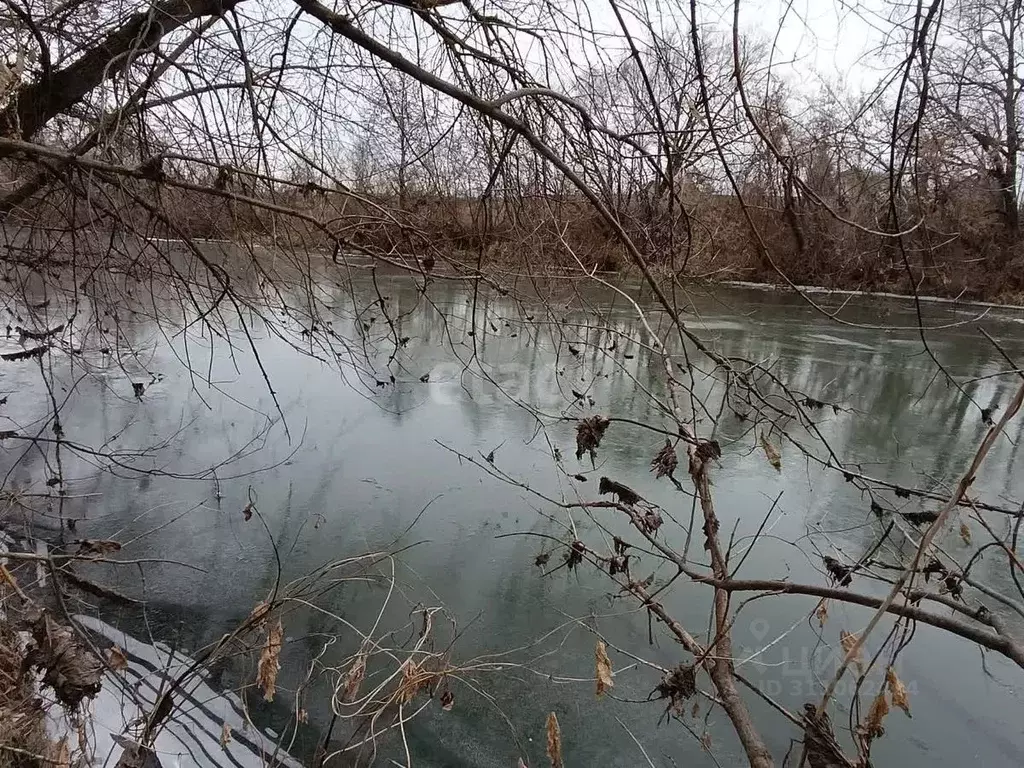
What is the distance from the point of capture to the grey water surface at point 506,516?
2.74 metres

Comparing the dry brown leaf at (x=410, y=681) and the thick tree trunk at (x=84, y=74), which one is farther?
the thick tree trunk at (x=84, y=74)

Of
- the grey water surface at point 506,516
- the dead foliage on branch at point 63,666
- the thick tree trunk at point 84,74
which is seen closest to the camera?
the dead foliage on branch at point 63,666

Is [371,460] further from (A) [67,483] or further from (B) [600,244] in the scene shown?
(B) [600,244]

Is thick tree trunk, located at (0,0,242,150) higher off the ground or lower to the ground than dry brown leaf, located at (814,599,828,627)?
higher

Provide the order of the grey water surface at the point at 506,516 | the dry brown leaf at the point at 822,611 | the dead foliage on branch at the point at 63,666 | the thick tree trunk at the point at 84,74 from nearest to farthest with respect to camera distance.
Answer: the dead foliage on branch at the point at 63,666, the dry brown leaf at the point at 822,611, the thick tree trunk at the point at 84,74, the grey water surface at the point at 506,516

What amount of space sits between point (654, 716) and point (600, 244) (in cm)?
214

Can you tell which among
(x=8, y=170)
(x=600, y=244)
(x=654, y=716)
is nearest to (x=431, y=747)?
(x=654, y=716)

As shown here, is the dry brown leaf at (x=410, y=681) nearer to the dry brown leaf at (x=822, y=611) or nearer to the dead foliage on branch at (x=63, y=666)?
the dead foliage on branch at (x=63, y=666)

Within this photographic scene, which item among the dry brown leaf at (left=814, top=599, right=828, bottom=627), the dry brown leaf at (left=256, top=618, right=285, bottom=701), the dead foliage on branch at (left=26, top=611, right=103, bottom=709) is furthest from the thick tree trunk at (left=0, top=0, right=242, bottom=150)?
the dry brown leaf at (left=814, top=599, right=828, bottom=627)

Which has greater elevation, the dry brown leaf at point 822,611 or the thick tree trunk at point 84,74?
the thick tree trunk at point 84,74

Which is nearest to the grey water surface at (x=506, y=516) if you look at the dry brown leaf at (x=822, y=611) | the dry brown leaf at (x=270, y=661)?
the dry brown leaf at (x=822, y=611)

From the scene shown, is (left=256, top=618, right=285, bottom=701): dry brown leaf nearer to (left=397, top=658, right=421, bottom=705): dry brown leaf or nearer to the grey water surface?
(left=397, top=658, right=421, bottom=705): dry brown leaf

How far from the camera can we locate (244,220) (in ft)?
9.59

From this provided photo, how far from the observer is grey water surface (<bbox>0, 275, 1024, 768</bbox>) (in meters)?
2.74
